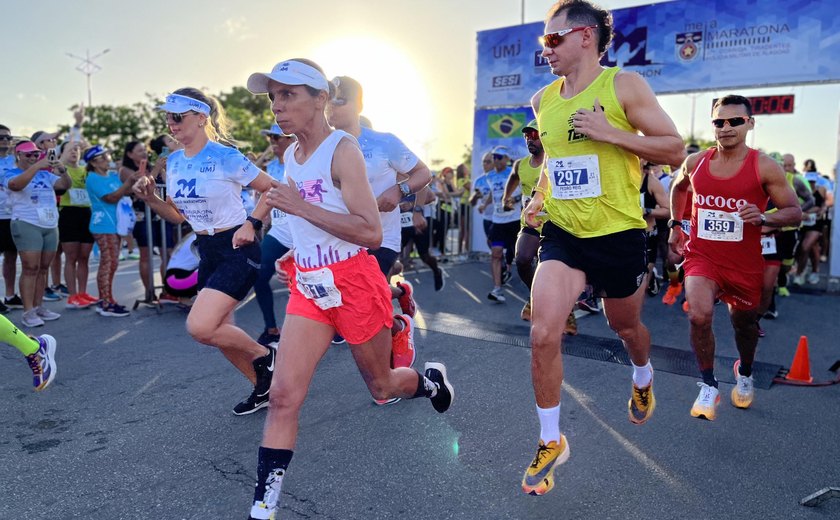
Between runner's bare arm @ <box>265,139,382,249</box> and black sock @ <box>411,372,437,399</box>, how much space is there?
3.58 ft

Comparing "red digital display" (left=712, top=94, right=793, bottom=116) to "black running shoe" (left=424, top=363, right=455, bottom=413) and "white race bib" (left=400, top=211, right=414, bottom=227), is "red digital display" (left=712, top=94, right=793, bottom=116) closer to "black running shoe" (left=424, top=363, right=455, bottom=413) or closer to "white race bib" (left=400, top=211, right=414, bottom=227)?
"white race bib" (left=400, top=211, right=414, bottom=227)

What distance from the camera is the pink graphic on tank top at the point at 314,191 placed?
274cm

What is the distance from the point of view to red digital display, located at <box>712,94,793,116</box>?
1152 cm

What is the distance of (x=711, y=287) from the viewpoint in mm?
4039

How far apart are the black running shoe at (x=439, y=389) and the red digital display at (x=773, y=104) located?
1035 centimetres

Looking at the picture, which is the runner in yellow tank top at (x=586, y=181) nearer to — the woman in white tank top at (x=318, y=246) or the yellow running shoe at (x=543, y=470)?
the yellow running shoe at (x=543, y=470)

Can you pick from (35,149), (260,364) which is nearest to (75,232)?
(35,149)

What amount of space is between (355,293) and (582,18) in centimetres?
171

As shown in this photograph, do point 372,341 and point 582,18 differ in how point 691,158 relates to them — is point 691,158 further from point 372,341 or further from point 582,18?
point 372,341

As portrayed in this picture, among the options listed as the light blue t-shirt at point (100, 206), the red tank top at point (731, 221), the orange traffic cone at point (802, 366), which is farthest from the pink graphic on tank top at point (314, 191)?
the light blue t-shirt at point (100, 206)

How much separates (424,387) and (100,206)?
18.3ft

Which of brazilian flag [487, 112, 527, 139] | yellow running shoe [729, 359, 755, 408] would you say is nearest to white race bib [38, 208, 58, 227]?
yellow running shoe [729, 359, 755, 408]

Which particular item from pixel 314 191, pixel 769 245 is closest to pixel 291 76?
pixel 314 191

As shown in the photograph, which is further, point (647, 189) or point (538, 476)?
point (647, 189)
